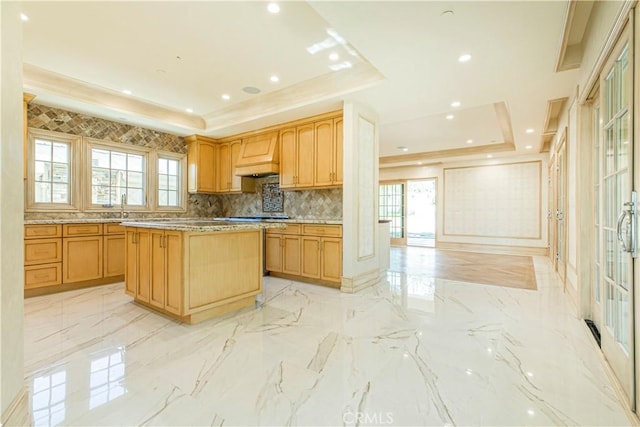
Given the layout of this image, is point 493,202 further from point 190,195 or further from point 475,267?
point 190,195

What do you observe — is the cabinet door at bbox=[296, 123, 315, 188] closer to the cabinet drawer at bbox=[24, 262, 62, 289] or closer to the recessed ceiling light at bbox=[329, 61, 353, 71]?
the recessed ceiling light at bbox=[329, 61, 353, 71]

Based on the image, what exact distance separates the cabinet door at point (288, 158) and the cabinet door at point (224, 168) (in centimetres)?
147

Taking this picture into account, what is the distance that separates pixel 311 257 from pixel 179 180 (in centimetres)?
324

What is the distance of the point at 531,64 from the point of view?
298 centimetres

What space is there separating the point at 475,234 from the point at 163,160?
7.73 m

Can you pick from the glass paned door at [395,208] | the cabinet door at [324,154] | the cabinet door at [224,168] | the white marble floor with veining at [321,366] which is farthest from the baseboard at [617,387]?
the glass paned door at [395,208]

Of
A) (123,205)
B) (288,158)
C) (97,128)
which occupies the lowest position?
(123,205)

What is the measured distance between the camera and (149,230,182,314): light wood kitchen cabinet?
8.80 ft

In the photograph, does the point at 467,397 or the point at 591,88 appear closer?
the point at 467,397

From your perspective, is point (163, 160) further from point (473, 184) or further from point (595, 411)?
point (473, 184)

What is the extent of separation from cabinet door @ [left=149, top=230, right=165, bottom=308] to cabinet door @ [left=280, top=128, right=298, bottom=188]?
7.40 feet

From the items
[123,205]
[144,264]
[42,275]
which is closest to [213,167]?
[123,205]

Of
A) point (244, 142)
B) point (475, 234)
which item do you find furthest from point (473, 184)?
point (244, 142)

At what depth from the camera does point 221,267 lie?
2924 mm
